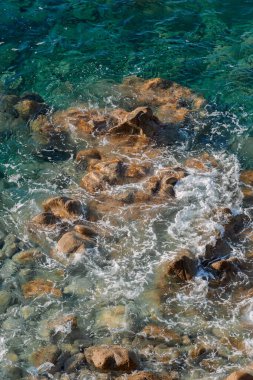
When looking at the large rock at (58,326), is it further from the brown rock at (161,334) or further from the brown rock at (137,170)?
the brown rock at (137,170)

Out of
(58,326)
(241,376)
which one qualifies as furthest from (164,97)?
(241,376)

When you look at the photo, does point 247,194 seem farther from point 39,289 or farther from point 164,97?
point 39,289

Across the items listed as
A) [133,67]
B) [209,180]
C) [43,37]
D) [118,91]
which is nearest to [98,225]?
[209,180]

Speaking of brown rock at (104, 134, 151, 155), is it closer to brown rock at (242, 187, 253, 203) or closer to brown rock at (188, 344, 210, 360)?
brown rock at (242, 187, 253, 203)

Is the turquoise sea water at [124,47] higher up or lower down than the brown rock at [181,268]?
higher up

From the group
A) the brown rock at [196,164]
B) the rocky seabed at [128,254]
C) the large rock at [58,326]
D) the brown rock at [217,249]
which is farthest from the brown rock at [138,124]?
the large rock at [58,326]

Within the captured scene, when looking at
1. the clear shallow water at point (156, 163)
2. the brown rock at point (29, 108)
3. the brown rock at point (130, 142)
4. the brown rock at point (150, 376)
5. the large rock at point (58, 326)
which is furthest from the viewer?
the brown rock at point (29, 108)
